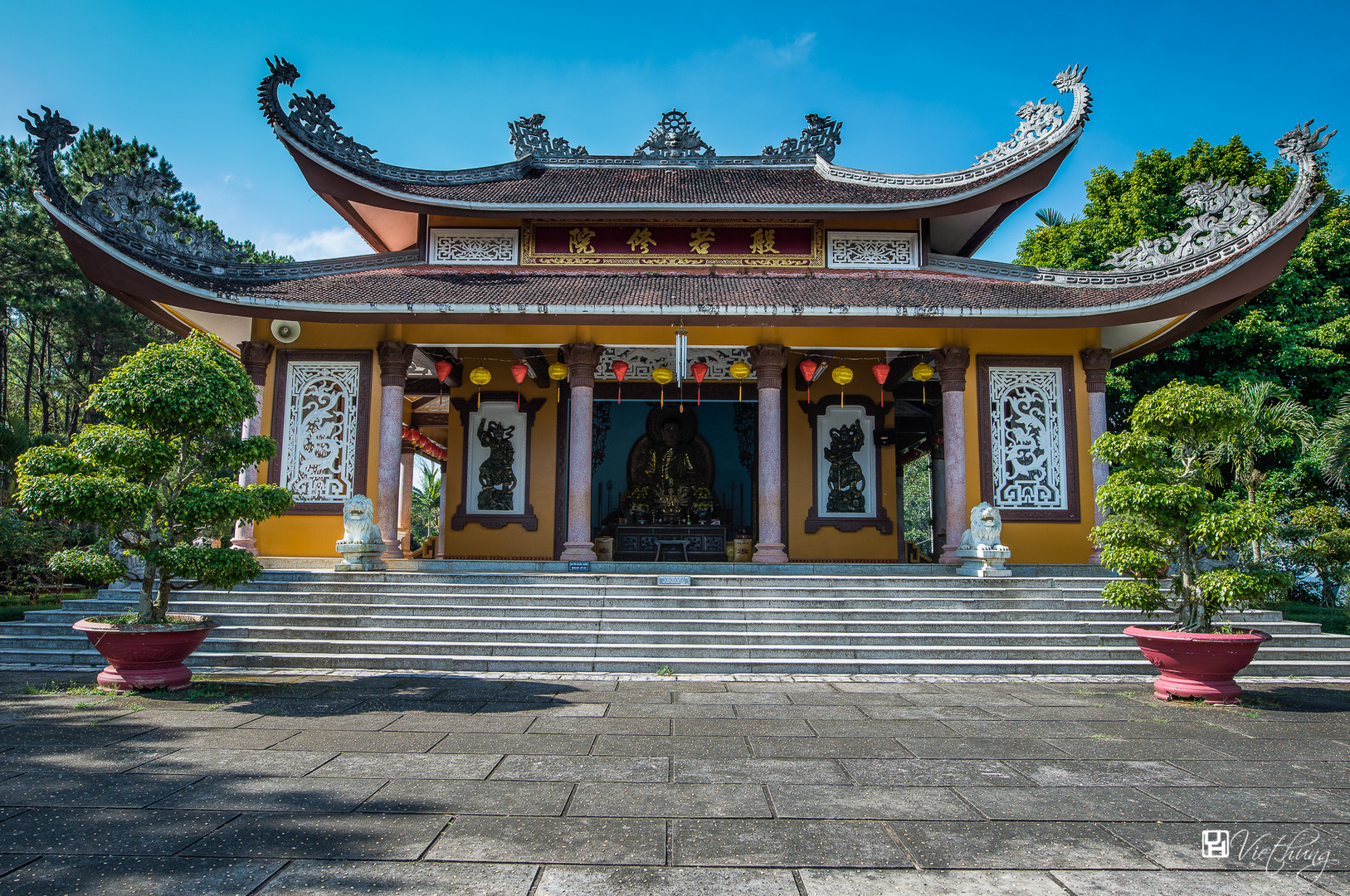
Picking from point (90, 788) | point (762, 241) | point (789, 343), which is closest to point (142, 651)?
point (90, 788)

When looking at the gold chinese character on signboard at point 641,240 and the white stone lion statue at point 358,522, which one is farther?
the gold chinese character on signboard at point 641,240

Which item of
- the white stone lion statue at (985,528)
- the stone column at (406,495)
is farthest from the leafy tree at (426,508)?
the white stone lion statue at (985,528)

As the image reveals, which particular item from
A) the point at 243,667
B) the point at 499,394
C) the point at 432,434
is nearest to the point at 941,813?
the point at 243,667

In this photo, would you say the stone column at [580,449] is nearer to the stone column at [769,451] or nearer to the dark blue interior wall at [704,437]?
the stone column at [769,451]

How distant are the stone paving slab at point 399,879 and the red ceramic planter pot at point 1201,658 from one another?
243 inches

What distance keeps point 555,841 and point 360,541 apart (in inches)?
331

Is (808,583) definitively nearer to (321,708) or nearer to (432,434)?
(321,708)

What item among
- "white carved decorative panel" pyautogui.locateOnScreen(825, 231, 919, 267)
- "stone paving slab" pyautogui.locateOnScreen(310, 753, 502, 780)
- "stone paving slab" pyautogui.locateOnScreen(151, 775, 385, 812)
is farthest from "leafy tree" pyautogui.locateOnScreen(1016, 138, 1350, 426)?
"stone paving slab" pyautogui.locateOnScreen(151, 775, 385, 812)

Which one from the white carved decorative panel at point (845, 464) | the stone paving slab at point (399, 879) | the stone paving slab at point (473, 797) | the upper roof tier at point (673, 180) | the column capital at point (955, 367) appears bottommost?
the stone paving slab at point (473, 797)

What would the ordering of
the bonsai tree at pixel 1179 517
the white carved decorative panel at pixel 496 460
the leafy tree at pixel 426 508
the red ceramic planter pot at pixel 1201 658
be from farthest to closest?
1. the leafy tree at pixel 426 508
2. the white carved decorative panel at pixel 496 460
3. the bonsai tree at pixel 1179 517
4. the red ceramic planter pot at pixel 1201 658

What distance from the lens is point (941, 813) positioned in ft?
12.6

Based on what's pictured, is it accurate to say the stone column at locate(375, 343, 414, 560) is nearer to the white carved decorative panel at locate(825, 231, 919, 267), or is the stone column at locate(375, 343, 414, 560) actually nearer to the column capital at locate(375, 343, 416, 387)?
the column capital at locate(375, 343, 416, 387)

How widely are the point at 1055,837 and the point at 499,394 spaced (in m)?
13.9

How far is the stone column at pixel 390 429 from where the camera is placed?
1223 centimetres
